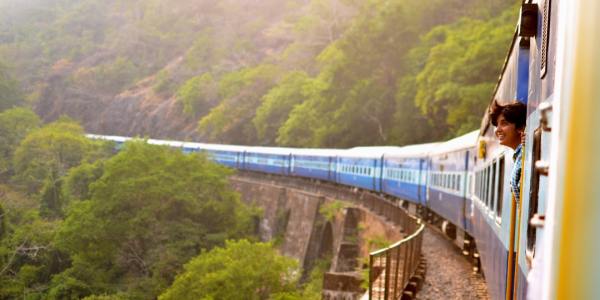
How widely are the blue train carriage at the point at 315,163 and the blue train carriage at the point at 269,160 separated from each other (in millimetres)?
687

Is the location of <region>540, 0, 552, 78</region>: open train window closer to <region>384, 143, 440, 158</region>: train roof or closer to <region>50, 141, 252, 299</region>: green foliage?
<region>384, 143, 440, 158</region>: train roof

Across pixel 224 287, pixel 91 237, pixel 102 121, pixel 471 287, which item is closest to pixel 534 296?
pixel 471 287

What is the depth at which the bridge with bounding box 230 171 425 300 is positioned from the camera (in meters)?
9.16

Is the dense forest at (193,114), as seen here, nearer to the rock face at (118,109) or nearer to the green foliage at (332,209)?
the rock face at (118,109)

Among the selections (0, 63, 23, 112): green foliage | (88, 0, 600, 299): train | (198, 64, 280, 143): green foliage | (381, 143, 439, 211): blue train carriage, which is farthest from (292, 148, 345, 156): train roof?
(0, 63, 23, 112): green foliage

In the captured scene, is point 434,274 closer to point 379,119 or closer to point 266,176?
point 266,176

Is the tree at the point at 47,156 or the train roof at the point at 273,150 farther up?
the train roof at the point at 273,150

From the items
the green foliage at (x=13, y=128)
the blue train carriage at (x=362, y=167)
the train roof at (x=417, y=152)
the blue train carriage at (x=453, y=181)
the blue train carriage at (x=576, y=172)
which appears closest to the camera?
the blue train carriage at (x=576, y=172)

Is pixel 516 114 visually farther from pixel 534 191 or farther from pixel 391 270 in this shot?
pixel 391 270

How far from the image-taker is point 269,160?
1609 inches

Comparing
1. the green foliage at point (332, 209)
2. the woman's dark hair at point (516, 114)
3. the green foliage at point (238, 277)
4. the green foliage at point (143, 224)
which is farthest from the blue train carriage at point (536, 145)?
the green foliage at point (332, 209)

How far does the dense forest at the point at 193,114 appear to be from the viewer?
25812 mm

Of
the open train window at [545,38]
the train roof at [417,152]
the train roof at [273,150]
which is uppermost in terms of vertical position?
the open train window at [545,38]

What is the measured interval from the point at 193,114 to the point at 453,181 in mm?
60225
